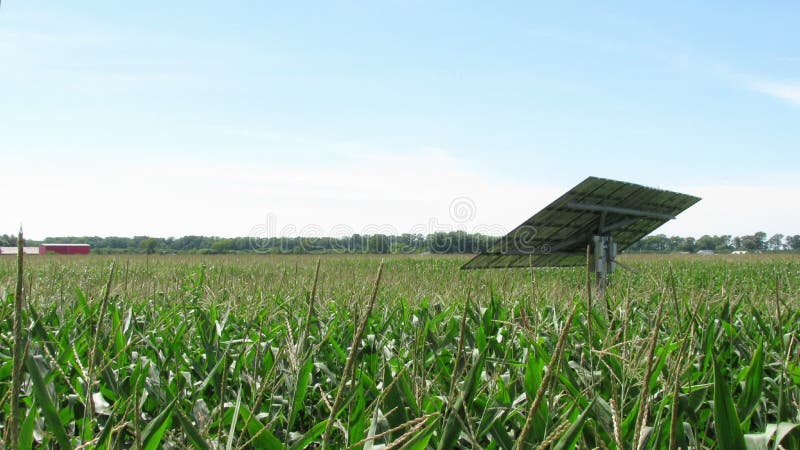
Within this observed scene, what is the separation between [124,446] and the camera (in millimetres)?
2146

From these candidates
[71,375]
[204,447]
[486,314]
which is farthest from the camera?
[486,314]

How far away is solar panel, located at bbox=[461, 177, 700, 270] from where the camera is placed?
953 cm

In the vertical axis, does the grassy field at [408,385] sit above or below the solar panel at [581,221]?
below

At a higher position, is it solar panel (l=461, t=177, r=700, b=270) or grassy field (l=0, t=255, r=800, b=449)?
solar panel (l=461, t=177, r=700, b=270)

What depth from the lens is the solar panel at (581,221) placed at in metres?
9.53

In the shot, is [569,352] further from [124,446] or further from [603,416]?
[124,446]

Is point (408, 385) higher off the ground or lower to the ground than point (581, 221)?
lower

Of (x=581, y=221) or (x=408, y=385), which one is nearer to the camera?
(x=408, y=385)

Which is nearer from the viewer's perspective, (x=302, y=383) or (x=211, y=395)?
(x=302, y=383)

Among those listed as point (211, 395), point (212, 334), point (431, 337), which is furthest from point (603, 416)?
point (212, 334)

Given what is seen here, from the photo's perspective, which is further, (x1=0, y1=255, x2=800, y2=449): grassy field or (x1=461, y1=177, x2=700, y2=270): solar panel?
(x1=461, y1=177, x2=700, y2=270): solar panel

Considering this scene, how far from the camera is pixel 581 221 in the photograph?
1073cm

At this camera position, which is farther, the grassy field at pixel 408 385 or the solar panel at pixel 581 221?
the solar panel at pixel 581 221

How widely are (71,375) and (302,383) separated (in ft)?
4.27
